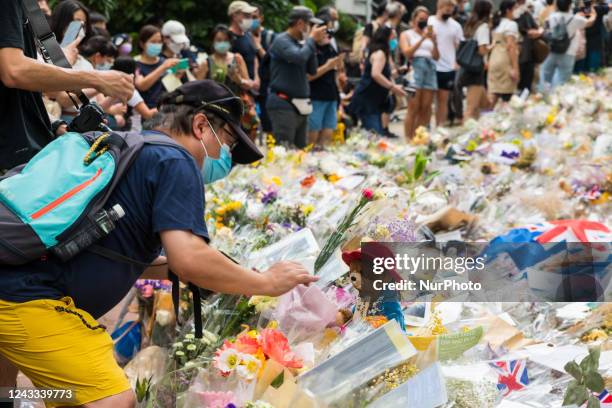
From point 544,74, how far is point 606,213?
284 inches

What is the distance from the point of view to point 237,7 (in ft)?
29.5

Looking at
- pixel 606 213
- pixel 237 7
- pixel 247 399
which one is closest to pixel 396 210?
pixel 247 399

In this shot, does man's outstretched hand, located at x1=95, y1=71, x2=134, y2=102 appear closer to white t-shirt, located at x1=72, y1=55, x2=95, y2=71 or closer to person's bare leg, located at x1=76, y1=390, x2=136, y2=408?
person's bare leg, located at x1=76, y1=390, x2=136, y2=408

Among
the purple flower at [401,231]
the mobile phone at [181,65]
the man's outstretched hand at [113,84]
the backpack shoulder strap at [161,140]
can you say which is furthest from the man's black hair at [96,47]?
the backpack shoulder strap at [161,140]

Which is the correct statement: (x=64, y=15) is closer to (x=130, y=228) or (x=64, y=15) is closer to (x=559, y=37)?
(x=130, y=228)

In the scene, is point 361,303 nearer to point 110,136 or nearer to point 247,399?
point 247,399

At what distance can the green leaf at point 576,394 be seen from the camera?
2.51 metres

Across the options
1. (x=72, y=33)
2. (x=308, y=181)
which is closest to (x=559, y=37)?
(x=308, y=181)

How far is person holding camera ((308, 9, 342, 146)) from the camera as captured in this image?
27.9ft

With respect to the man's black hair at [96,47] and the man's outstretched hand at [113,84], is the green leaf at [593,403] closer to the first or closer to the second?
the man's outstretched hand at [113,84]

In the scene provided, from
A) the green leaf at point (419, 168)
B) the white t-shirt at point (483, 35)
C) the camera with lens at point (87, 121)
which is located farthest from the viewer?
the white t-shirt at point (483, 35)

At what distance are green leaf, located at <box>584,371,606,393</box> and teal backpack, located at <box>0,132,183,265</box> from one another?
140 cm

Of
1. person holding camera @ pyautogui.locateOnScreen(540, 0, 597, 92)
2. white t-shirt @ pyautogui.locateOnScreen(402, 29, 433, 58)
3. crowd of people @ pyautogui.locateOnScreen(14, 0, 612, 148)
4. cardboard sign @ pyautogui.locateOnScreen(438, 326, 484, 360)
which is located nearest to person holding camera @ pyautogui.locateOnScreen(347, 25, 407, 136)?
crowd of people @ pyautogui.locateOnScreen(14, 0, 612, 148)

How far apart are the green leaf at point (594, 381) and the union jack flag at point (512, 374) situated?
32cm
